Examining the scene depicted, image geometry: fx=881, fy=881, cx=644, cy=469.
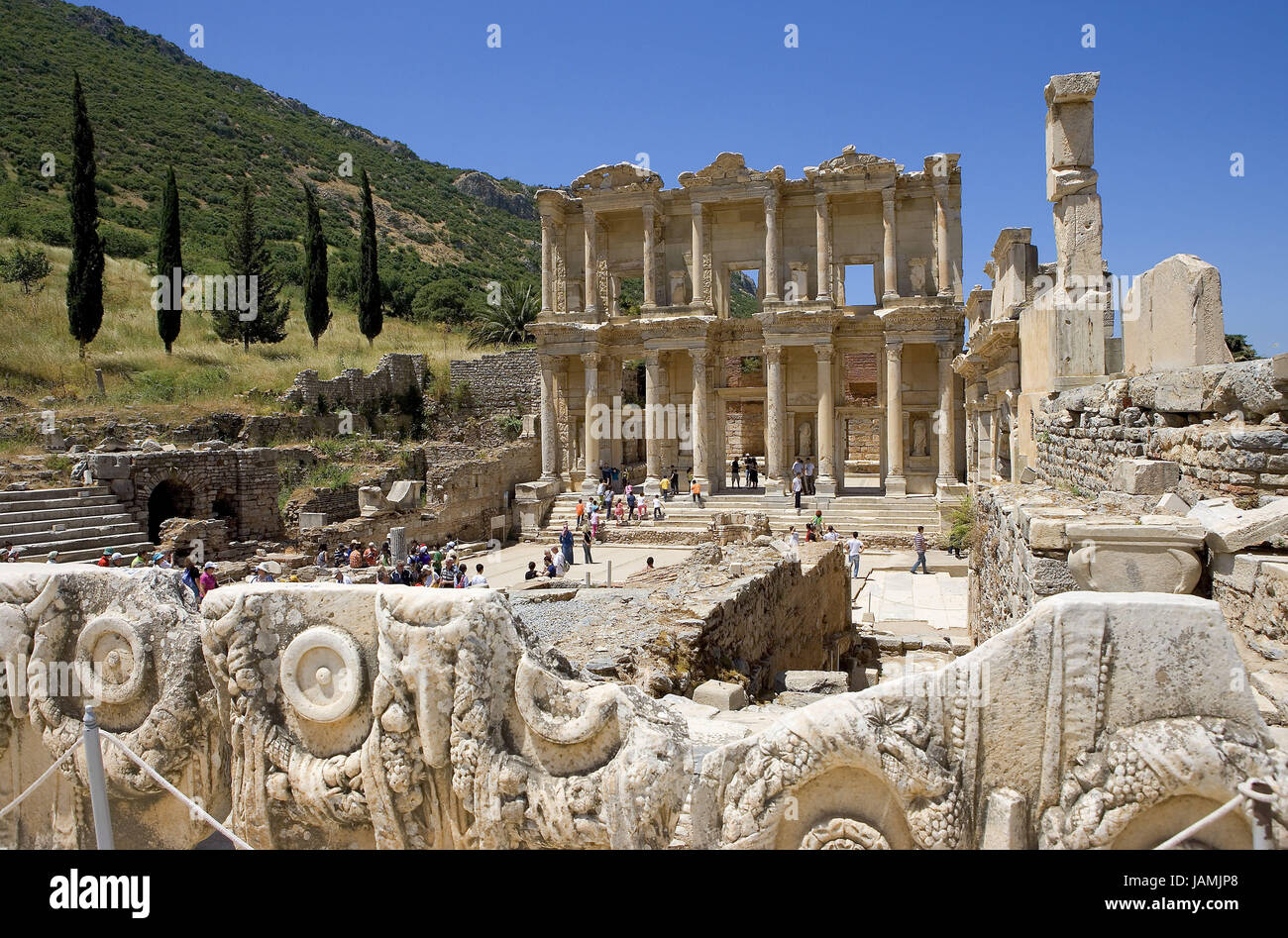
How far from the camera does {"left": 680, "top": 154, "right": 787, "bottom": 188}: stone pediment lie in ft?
90.0

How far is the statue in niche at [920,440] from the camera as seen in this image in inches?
1098

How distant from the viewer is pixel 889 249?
26.9 metres

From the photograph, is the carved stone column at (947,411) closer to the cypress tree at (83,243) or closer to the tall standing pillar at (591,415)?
the tall standing pillar at (591,415)

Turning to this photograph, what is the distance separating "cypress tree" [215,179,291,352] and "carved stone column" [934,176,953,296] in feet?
82.3

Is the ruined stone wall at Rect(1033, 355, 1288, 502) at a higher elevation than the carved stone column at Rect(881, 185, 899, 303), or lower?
lower

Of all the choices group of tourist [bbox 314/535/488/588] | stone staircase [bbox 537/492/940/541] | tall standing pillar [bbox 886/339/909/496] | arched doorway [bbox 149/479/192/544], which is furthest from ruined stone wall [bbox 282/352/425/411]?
tall standing pillar [bbox 886/339/909/496]

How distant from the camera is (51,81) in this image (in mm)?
53562

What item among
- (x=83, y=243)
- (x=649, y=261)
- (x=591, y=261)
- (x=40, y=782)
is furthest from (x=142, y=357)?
(x=40, y=782)

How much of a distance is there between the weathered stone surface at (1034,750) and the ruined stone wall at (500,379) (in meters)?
32.8

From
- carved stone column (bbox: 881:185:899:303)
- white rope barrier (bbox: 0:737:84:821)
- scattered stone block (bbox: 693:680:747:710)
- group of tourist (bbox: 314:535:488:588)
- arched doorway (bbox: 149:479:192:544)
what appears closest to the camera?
white rope barrier (bbox: 0:737:84:821)

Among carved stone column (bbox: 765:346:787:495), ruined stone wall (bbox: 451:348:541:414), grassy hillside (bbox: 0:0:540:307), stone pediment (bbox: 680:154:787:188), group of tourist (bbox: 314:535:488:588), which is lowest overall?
group of tourist (bbox: 314:535:488:588)

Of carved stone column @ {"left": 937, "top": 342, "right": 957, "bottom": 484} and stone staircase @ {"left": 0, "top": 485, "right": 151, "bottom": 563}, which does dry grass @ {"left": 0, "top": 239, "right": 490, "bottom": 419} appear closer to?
stone staircase @ {"left": 0, "top": 485, "right": 151, "bottom": 563}

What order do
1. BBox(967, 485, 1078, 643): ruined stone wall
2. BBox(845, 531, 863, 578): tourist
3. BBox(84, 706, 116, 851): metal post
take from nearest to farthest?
BBox(84, 706, 116, 851): metal post → BBox(967, 485, 1078, 643): ruined stone wall → BBox(845, 531, 863, 578): tourist

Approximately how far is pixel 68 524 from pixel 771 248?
65.7 ft
